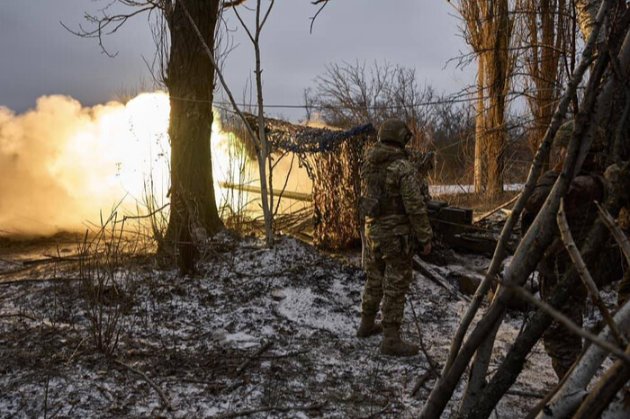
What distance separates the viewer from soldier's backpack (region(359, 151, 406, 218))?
4754mm

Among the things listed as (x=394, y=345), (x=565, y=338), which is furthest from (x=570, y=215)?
(x=394, y=345)

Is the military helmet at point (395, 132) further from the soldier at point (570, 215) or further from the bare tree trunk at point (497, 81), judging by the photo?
the bare tree trunk at point (497, 81)

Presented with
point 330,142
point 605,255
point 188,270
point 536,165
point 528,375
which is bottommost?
point 528,375

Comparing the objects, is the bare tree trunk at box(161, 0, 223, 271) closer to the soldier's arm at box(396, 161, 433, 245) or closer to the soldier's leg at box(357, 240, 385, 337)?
the soldier's leg at box(357, 240, 385, 337)

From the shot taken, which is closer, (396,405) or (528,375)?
(396,405)

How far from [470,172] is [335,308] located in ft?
43.6

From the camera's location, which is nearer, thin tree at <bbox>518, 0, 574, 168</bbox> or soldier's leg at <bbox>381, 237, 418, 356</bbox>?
soldier's leg at <bbox>381, 237, 418, 356</bbox>

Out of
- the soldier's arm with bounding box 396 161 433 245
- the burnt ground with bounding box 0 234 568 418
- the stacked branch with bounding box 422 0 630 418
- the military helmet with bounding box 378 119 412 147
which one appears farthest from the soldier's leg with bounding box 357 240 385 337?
the stacked branch with bounding box 422 0 630 418

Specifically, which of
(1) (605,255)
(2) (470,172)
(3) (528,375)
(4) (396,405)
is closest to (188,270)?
(4) (396,405)

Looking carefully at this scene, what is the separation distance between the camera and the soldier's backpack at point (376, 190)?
4.75 meters

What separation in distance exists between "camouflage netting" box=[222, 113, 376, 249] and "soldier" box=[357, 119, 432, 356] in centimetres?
262

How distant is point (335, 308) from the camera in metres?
5.97

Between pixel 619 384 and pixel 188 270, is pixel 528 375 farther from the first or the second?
pixel 188 270

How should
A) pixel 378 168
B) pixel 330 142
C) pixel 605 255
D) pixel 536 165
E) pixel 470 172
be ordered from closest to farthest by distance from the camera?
pixel 536 165
pixel 605 255
pixel 378 168
pixel 330 142
pixel 470 172
